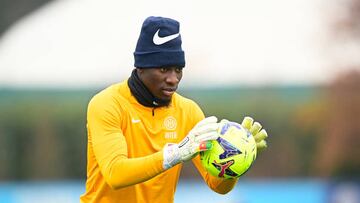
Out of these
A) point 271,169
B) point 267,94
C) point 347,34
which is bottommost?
point 271,169

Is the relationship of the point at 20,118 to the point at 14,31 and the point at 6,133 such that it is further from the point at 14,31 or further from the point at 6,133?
the point at 14,31

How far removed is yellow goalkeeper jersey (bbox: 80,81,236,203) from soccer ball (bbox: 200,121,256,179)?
0.37m

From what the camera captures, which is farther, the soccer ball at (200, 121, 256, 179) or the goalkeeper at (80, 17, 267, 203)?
the goalkeeper at (80, 17, 267, 203)

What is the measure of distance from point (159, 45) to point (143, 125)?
1.99ft

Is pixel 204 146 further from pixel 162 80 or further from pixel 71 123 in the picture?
pixel 71 123

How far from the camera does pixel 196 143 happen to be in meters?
7.30

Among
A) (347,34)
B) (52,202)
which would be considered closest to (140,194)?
(52,202)

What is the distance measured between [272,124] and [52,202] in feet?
20.2

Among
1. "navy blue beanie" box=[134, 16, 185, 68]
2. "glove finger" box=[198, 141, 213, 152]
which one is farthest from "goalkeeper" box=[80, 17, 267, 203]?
"glove finger" box=[198, 141, 213, 152]

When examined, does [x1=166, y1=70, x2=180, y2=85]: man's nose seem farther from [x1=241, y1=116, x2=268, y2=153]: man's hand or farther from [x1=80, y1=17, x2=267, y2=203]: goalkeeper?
[x1=241, y1=116, x2=268, y2=153]: man's hand

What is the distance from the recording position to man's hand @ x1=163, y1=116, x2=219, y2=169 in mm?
7297

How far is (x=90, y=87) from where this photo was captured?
24.5 m

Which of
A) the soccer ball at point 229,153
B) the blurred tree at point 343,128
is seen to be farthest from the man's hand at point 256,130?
the blurred tree at point 343,128

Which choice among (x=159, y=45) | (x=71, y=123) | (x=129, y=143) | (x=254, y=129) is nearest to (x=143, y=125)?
(x=129, y=143)
